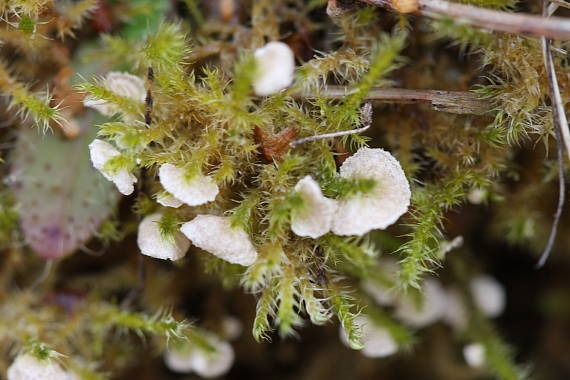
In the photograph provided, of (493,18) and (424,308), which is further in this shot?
(424,308)

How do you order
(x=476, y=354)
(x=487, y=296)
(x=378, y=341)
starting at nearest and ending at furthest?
1. (x=378, y=341)
2. (x=476, y=354)
3. (x=487, y=296)

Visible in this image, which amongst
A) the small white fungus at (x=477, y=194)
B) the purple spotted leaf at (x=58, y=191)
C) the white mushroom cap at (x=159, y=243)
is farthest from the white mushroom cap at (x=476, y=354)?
the purple spotted leaf at (x=58, y=191)

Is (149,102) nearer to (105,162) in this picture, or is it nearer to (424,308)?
(105,162)

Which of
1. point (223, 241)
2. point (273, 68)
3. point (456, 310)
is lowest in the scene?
point (456, 310)

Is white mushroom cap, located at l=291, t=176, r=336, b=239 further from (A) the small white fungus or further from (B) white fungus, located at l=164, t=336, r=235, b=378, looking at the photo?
(B) white fungus, located at l=164, t=336, r=235, b=378

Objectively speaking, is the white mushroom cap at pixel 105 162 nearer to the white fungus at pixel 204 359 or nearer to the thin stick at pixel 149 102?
the thin stick at pixel 149 102

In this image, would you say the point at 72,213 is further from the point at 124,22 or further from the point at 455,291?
the point at 455,291

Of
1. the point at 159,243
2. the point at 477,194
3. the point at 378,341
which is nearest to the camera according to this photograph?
the point at 159,243

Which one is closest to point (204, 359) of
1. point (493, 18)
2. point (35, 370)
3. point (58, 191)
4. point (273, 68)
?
point (35, 370)
